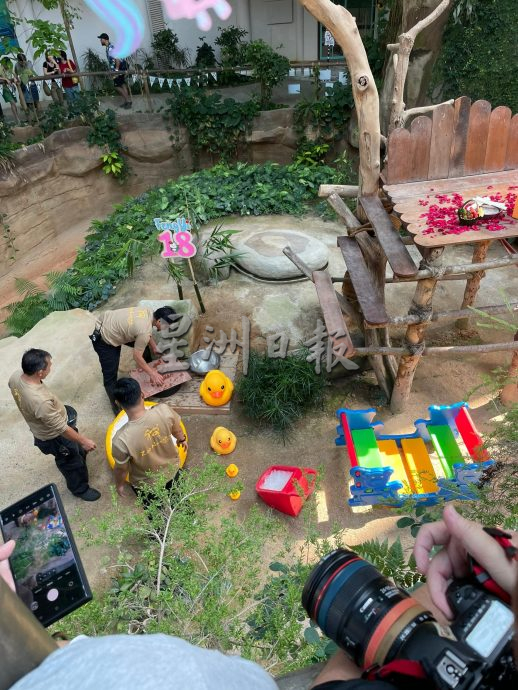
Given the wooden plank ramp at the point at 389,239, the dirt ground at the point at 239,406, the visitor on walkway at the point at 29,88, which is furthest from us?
the visitor on walkway at the point at 29,88

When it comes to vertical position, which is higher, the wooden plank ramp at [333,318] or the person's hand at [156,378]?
the wooden plank ramp at [333,318]

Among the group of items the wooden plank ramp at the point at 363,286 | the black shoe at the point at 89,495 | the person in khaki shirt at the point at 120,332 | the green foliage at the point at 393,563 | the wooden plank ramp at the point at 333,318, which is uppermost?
the wooden plank ramp at the point at 363,286

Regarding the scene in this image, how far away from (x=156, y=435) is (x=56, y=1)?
9.00 metres

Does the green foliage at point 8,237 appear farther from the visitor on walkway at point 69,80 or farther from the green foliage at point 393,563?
the green foliage at point 393,563

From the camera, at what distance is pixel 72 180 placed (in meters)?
9.46

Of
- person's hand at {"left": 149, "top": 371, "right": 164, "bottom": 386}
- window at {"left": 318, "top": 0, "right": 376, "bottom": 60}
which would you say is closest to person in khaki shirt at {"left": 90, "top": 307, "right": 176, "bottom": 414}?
person's hand at {"left": 149, "top": 371, "right": 164, "bottom": 386}

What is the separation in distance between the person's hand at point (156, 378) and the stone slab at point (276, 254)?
1.99 m

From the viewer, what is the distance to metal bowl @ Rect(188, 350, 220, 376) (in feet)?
16.1

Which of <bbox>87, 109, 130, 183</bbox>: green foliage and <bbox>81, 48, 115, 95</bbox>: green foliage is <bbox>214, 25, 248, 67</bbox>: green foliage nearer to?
<bbox>81, 48, 115, 95</bbox>: green foliage

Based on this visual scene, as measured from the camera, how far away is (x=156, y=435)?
10.5 ft

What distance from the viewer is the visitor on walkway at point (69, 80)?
30.7ft

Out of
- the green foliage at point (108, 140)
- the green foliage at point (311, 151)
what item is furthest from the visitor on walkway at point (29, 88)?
the green foliage at point (311, 151)

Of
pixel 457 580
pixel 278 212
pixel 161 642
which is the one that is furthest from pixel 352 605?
pixel 278 212

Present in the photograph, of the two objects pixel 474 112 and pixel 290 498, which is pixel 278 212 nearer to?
pixel 474 112
